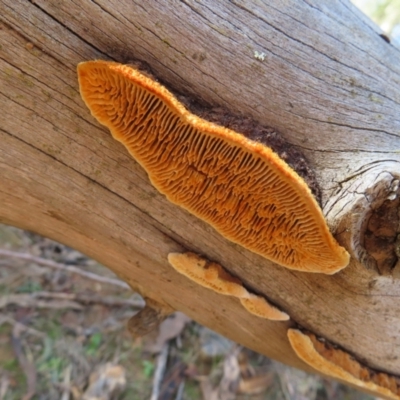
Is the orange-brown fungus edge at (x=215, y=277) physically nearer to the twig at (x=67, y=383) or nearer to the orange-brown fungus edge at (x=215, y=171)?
the orange-brown fungus edge at (x=215, y=171)

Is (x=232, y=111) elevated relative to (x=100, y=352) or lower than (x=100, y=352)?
elevated

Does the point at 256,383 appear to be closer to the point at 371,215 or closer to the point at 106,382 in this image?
the point at 106,382

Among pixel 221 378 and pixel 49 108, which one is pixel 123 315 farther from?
pixel 49 108

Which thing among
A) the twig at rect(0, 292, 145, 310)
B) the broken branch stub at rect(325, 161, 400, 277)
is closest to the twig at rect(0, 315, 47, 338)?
the twig at rect(0, 292, 145, 310)

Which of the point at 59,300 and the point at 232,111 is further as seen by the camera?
the point at 59,300

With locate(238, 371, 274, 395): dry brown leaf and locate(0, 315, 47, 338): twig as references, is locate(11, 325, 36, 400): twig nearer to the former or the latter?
locate(0, 315, 47, 338): twig

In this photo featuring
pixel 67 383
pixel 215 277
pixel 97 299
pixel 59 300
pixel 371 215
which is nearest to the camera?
pixel 371 215

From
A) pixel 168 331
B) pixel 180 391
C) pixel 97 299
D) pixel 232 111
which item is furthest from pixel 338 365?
pixel 97 299
